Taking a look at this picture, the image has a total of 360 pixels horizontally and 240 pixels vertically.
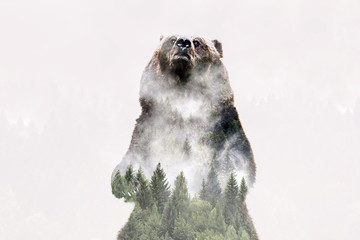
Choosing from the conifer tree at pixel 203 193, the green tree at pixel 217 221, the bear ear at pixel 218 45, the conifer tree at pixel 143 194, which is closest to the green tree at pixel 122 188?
the conifer tree at pixel 143 194

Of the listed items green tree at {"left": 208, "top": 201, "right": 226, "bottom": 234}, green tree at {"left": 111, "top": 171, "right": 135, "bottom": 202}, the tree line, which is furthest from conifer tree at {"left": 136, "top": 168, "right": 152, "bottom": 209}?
green tree at {"left": 208, "top": 201, "right": 226, "bottom": 234}

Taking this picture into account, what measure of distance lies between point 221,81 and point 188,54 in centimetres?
56

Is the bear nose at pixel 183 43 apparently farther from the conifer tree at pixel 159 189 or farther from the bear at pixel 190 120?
the conifer tree at pixel 159 189

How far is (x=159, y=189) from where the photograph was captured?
506 cm

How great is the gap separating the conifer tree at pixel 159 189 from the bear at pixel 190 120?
24 centimetres

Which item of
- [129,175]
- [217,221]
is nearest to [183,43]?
[129,175]

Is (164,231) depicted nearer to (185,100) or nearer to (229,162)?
(229,162)

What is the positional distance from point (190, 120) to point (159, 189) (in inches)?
31.8

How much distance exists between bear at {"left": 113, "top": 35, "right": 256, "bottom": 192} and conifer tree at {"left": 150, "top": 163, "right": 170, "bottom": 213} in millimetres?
240

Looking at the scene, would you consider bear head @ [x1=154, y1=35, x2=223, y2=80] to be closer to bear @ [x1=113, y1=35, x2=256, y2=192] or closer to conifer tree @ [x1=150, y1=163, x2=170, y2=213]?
bear @ [x1=113, y1=35, x2=256, y2=192]

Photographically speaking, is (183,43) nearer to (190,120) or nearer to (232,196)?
(190,120)

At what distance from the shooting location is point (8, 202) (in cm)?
5703

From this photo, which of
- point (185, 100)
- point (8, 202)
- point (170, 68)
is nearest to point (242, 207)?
point (185, 100)

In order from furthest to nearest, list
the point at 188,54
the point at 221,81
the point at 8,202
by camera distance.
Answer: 1. the point at 8,202
2. the point at 221,81
3. the point at 188,54
